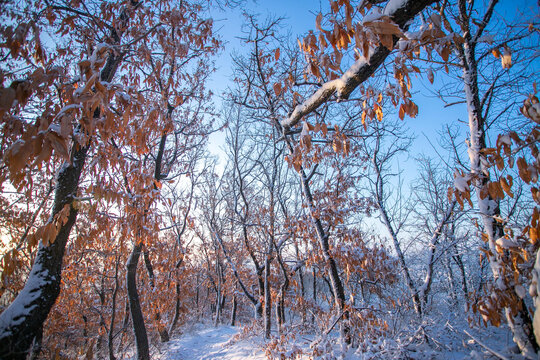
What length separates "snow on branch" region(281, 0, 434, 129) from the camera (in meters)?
1.57

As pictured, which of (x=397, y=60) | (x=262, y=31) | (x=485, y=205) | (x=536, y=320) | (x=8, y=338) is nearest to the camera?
(x=536, y=320)

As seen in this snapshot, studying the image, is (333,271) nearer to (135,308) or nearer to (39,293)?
(39,293)

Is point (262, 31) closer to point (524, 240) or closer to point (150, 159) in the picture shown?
point (150, 159)

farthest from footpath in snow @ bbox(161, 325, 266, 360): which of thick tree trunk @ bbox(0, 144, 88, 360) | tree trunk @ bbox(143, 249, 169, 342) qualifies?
thick tree trunk @ bbox(0, 144, 88, 360)

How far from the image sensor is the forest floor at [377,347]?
3.40 m

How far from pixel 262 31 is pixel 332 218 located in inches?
227

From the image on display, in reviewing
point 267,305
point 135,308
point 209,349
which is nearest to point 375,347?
point 267,305

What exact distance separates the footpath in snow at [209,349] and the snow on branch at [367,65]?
6.78 m

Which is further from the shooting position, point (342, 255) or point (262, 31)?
point (262, 31)

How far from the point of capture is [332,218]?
5973 mm

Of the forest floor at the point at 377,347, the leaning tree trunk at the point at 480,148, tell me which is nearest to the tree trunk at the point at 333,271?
the forest floor at the point at 377,347

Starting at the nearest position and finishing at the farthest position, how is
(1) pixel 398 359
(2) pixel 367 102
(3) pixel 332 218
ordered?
(2) pixel 367 102
(1) pixel 398 359
(3) pixel 332 218

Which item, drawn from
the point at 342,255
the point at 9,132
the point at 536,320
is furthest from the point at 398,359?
the point at 9,132

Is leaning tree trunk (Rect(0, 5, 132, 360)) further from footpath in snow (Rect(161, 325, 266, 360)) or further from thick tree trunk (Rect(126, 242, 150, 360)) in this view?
footpath in snow (Rect(161, 325, 266, 360))
